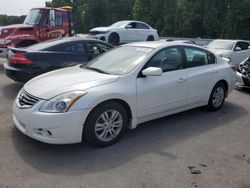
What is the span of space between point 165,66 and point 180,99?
660mm

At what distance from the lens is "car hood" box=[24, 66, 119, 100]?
4.15 metres

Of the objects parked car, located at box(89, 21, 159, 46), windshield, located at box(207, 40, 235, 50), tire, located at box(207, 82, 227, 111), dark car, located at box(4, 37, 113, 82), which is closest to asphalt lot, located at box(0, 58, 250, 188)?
tire, located at box(207, 82, 227, 111)

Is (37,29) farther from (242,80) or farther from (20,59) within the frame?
(242,80)

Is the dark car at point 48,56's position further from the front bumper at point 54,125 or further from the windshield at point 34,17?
the windshield at point 34,17

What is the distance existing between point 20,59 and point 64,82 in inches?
124

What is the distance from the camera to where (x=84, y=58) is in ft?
25.2

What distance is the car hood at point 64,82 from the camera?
4.15 metres

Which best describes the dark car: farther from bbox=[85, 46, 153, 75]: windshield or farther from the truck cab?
the truck cab

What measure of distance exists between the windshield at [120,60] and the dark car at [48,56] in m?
2.09

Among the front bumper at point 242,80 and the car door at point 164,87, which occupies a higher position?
the car door at point 164,87

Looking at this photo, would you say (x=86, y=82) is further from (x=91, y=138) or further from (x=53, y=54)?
(x=53, y=54)

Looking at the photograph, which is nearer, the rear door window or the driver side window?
the driver side window

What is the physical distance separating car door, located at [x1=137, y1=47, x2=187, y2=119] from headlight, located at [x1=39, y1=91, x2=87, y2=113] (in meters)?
1.10

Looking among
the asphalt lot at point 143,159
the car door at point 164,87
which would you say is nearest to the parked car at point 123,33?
the car door at point 164,87
